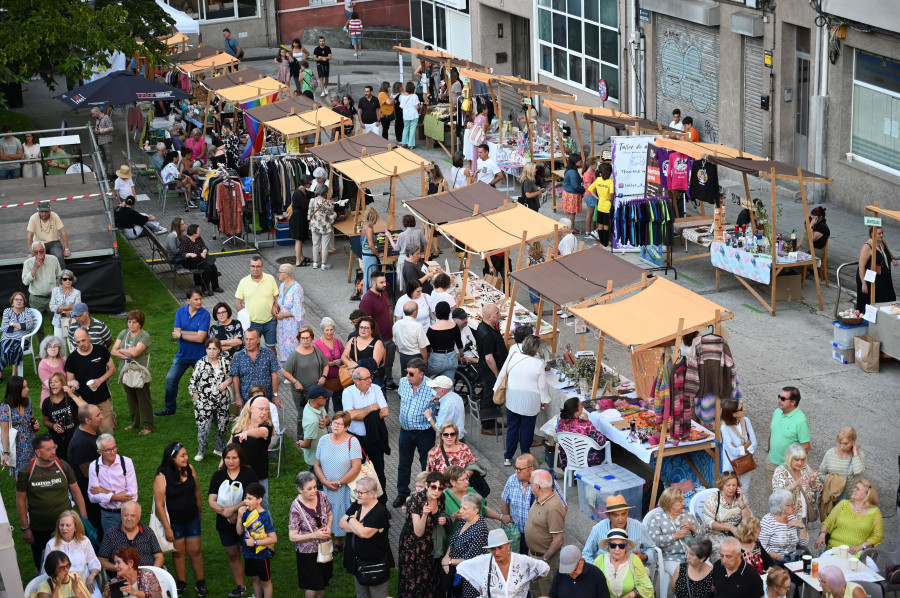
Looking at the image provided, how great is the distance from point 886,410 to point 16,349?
10673 millimetres

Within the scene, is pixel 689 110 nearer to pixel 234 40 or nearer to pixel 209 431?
pixel 209 431

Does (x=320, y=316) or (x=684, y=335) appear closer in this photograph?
(x=684, y=335)

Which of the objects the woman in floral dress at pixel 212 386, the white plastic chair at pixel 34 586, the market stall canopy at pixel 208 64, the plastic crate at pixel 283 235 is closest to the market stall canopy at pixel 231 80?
the market stall canopy at pixel 208 64

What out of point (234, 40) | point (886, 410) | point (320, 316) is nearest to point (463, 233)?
point (320, 316)

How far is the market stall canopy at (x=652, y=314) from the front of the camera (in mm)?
11734

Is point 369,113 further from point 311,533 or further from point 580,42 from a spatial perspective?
point 311,533

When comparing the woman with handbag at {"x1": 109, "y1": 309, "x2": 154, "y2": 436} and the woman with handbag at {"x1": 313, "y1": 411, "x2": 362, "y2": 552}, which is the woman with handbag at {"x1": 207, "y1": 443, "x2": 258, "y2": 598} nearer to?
the woman with handbag at {"x1": 313, "y1": 411, "x2": 362, "y2": 552}

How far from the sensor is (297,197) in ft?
65.6

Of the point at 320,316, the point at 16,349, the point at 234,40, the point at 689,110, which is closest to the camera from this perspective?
the point at 16,349

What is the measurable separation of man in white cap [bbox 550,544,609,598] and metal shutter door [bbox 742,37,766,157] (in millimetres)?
16831

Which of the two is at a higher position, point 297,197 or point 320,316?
point 297,197

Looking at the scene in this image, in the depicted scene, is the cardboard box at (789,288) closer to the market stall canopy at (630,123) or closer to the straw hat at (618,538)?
the market stall canopy at (630,123)

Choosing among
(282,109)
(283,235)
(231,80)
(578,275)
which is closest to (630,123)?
(283,235)

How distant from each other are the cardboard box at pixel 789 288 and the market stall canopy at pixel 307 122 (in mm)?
9222
